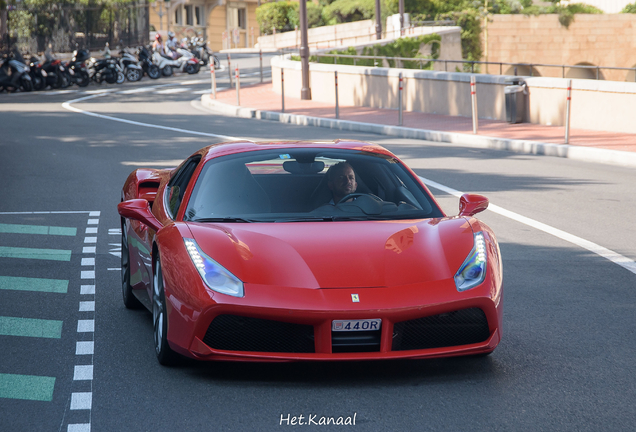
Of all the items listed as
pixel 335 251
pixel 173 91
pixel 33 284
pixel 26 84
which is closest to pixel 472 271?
pixel 335 251

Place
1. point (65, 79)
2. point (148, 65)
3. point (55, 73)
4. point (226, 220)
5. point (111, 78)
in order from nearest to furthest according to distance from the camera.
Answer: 1. point (226, 220)
2. point (55, 73)
3. point (65, 79)
4. point (111, 78)
5. point (148, 65)

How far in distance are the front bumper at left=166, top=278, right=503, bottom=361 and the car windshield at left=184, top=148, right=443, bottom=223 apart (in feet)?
3.10

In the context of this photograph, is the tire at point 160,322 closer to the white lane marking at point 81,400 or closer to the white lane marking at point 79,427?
the white lane marking at point 81,400

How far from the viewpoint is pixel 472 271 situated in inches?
202

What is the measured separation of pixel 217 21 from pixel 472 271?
8486 cm

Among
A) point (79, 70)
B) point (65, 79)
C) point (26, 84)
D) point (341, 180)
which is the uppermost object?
point (79, 70)

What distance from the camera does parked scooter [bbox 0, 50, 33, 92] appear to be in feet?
117

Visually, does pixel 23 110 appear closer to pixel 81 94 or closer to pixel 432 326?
pixel 81 94

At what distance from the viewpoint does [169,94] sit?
117ft

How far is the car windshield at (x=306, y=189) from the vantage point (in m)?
5.83

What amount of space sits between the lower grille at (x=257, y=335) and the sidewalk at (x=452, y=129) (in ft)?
41.9

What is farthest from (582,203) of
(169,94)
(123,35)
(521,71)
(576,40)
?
(576,40)

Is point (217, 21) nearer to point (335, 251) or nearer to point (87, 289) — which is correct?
point (87, 289)

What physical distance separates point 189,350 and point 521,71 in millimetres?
74558
